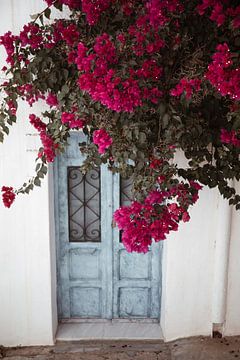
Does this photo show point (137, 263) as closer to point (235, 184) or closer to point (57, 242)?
point (57, 242)

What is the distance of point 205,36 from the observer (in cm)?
291

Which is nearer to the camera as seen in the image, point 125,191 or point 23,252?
point 23,252

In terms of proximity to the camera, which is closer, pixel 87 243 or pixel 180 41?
pixel 180 41

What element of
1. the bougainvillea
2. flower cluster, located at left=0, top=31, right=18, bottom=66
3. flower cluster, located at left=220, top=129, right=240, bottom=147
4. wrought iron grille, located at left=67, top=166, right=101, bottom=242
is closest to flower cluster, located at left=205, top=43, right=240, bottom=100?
the bougainvillea

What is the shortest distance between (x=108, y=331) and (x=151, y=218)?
2040 mm

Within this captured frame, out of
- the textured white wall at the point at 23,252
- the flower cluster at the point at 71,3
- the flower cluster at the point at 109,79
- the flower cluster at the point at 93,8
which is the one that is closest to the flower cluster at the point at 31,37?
the flower cluster at the point at 71,3

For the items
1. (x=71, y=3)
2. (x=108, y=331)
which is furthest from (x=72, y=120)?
(x=108, y=331)

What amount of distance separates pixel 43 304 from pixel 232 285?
6.10 ft

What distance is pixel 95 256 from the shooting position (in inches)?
180

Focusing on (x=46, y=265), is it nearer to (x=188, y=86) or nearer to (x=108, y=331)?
(x=108, y=331)

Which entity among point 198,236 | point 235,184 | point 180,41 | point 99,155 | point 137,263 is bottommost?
point 137,263

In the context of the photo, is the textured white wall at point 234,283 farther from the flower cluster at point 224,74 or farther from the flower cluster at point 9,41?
the flower cluster at point 9,41

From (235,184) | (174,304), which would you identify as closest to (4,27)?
(235,184)

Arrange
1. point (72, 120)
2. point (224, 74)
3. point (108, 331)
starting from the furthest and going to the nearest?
point (108, 331) → point (72, 120) → point (224, 74)
